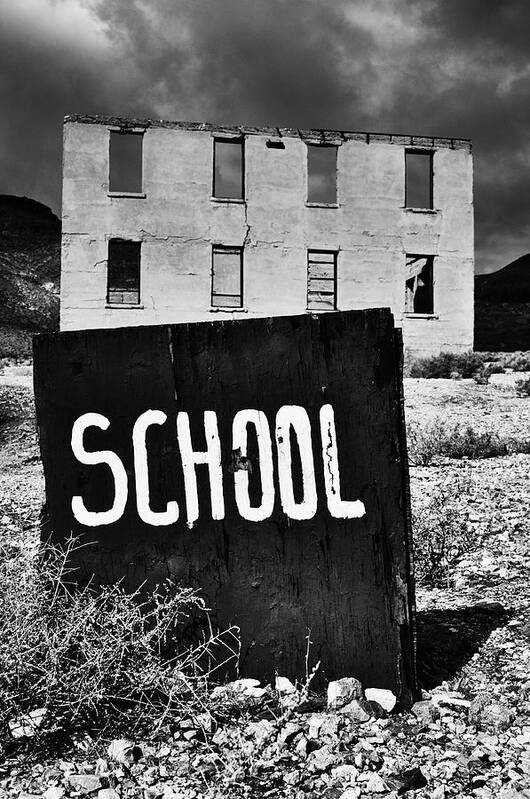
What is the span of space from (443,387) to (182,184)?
1017 cm

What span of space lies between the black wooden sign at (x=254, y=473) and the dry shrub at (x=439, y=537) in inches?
57.8

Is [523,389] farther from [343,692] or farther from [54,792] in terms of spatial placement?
[54,792]

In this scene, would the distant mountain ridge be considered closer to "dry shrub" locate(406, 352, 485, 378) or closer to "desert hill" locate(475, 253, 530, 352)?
"desert hill" locate(475, 253, 530, 352)

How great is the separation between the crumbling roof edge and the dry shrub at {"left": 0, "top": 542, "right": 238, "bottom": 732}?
63.4 ft

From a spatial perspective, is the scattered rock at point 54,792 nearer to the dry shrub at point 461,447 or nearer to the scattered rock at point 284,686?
the scattered rock at point 284,686

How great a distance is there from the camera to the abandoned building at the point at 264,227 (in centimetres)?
2009

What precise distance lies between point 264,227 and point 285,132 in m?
2.68

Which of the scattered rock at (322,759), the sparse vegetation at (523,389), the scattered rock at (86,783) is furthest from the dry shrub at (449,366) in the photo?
the scattered rock at (86,783)

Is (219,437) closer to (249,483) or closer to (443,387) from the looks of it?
(249,483)

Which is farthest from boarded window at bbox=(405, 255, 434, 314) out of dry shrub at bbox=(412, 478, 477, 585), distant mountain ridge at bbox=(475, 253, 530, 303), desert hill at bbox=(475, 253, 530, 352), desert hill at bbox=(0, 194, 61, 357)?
distant mountain ridge at bbox=(475, 253, 530, 303)

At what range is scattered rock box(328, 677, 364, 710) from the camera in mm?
2445

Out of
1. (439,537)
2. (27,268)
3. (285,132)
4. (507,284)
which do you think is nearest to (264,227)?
(285,132)

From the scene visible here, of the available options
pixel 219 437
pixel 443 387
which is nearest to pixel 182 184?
pixel 443 387

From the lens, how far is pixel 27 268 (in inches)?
2235
